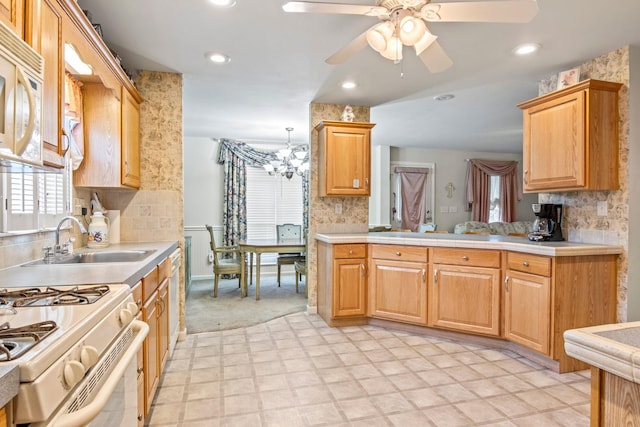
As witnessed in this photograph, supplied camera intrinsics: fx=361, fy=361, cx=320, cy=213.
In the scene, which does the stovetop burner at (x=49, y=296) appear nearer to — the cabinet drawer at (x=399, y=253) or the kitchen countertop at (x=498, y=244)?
the kitchen countertop at (x=498, y=244)

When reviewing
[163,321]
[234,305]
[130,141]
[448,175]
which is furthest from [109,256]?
[448,175]

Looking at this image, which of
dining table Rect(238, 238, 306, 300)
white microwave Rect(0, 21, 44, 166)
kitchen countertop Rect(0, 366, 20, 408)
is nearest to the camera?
kitchen countertop Rect(0, 366, 20, 408)

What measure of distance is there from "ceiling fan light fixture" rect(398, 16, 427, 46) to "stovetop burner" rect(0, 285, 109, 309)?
175 cm

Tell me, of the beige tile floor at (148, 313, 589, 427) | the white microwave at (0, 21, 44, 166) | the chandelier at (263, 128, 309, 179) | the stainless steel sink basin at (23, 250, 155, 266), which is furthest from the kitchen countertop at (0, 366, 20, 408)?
the chandelier at (263, 128, 309, 179)

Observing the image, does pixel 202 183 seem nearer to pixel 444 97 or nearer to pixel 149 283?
pixel 444 97

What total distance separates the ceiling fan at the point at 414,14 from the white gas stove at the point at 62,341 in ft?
4.86

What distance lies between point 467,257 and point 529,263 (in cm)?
49

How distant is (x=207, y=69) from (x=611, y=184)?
3324 mm

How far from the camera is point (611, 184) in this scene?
2682 mm

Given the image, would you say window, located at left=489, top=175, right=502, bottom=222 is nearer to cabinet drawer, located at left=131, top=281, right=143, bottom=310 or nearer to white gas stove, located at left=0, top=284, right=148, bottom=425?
cabinet drawer, located at left=131, top=281, right=143, bottom=310

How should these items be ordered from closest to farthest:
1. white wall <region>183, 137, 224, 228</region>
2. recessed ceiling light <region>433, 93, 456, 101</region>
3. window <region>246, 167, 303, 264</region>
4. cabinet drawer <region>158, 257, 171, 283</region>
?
cabinet drawer <region>158, 257, 171, 283</region> < recessed ceiling light <region>433, 93, 456, 101</region> < white wall <region>183, 137, 224, 228</region> < window <region>246, 167, 303, 264</region>

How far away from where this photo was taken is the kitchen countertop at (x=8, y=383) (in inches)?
24.5

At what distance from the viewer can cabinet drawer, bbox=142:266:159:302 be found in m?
1.77

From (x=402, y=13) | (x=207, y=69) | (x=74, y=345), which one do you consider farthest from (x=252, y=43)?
(x=74, y=345)
